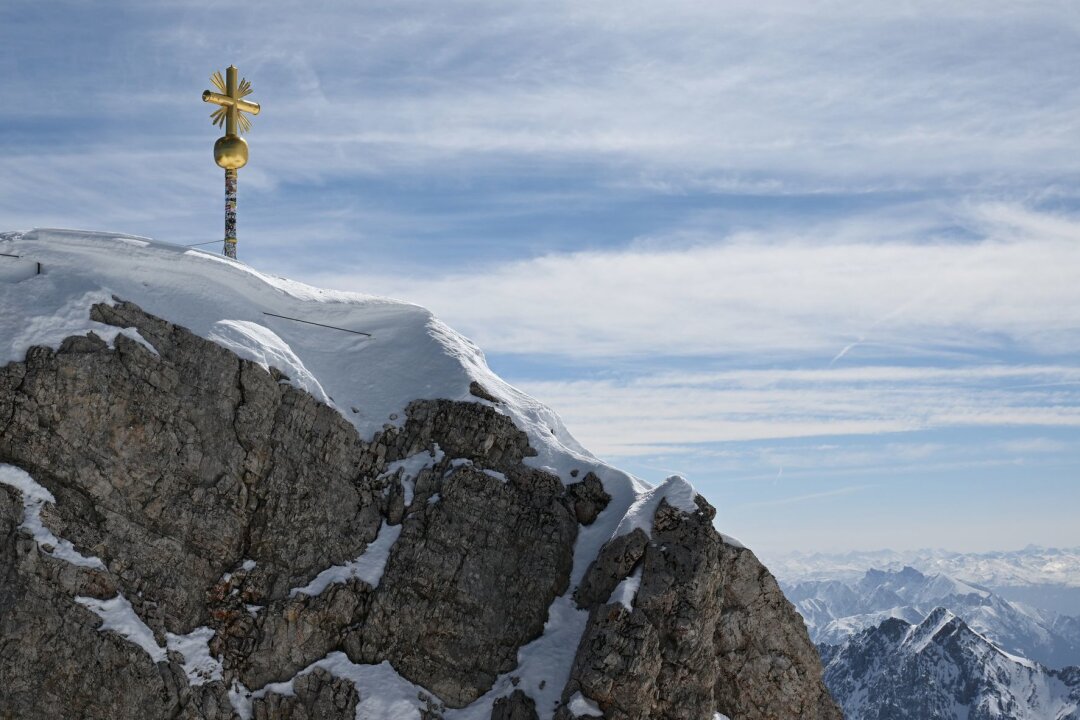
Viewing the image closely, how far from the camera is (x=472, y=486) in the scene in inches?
1534

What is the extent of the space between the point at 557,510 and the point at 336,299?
13.4 metres

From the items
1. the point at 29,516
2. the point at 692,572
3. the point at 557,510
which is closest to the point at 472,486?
the point at 557,510

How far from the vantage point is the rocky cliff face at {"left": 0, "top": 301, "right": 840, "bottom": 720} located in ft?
110

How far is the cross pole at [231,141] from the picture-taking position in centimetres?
4772

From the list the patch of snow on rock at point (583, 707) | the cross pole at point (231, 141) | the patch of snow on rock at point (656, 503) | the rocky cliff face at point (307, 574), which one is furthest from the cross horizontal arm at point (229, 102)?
the patch of snow on rock at point (583, 707)

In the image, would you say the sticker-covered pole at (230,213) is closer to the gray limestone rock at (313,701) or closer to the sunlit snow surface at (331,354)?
the sunlit snow surface at (331,354)

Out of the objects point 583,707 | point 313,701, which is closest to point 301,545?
point 313,701

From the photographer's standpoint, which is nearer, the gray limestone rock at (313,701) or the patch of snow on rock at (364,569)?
the gray limestone rock at (313,701)

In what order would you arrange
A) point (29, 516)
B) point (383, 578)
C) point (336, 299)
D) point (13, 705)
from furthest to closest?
point (336, 299) → point (383, 578) → point (29, 516) → point (13, 705)

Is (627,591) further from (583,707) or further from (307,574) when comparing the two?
(307,574)

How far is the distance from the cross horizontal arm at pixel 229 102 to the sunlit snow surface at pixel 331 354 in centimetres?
808

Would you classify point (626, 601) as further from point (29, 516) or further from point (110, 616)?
point (29, 516)

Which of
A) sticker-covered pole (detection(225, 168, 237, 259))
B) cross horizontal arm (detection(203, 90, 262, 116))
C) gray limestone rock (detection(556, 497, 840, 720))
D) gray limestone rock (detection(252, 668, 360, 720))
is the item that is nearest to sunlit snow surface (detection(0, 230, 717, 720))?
gray limestone rock (detection(252, 668, 360, 720))

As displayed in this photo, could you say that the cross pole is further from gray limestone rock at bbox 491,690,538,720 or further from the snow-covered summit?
gray limestone rock at bbox 491,690,538,720
